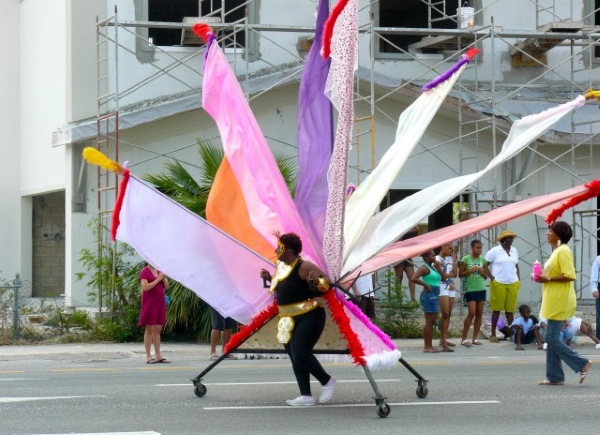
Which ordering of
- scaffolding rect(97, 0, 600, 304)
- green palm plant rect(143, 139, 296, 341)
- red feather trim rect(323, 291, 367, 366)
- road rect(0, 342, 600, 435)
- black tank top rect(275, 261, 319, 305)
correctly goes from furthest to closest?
scaffolding rect(97, 0, 600, 304) < green palm plant rect(143, 139, 296, 341) < black tank top rect(275, 261, 319, 305) < red feather trim rect(323, 291, 367, 366) < road rect(0, 342, 600, 435)

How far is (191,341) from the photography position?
19266mm

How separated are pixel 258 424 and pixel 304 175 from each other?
2.57 m

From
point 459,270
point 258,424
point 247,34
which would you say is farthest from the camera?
point 247,34

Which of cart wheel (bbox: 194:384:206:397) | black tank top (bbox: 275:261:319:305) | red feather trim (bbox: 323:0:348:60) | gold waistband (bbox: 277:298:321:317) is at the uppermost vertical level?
red feather trim (bbox: 323:0:348:60)

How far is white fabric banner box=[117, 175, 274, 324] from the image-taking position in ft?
37.3

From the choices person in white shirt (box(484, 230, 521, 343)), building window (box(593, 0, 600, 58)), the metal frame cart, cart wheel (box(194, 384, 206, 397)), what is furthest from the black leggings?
building window (box(593, 0, 600, 58))

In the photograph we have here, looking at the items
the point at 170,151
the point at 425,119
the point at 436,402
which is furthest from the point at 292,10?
the point at 436,402

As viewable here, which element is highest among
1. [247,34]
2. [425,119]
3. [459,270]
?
[247,34]

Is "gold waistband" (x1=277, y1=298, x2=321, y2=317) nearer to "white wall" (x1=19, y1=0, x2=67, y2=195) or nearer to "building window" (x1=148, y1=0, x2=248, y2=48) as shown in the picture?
"building window" (x1=148, y1=0, x2=248, y2=48)

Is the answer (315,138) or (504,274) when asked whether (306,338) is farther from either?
(504,274)

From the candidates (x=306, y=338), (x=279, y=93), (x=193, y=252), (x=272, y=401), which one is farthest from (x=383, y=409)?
(x=279, y=93)

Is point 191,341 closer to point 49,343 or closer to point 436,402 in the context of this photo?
point 49,343

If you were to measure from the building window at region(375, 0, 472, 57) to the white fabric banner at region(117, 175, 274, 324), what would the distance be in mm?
13045

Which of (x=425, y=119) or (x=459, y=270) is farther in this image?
(x=459, y=270)
